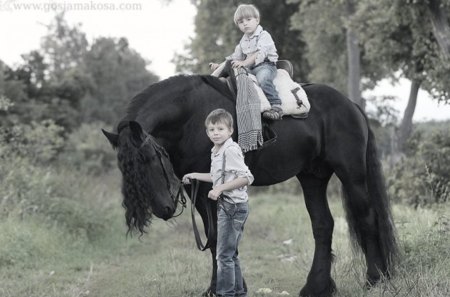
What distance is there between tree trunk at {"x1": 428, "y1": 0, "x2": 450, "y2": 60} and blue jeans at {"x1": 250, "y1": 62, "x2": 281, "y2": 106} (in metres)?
7.71

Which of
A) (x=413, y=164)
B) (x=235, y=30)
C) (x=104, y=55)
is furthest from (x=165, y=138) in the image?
(x=104, y=55)

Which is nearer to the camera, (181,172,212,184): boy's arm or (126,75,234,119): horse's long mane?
(181,172,212,184): boy's arm

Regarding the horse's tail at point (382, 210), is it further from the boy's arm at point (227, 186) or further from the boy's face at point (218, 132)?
the boy's face at point (218, 132)

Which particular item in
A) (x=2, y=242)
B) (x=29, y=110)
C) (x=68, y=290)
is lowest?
(x=68, y=290)

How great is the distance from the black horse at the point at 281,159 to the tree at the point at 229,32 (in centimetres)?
1776

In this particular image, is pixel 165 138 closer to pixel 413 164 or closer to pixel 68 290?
pixel 68 290

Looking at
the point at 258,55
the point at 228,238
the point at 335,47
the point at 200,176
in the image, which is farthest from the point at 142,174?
the point at 335,47

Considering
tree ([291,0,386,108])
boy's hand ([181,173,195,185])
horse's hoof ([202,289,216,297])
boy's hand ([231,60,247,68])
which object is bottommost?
horse's hoof ([202,289,216,297])

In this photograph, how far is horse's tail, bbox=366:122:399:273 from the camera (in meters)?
5.33

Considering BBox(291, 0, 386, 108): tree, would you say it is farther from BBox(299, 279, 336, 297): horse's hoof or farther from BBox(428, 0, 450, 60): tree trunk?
BBox(299, 279, 336, 297): horse's hoof

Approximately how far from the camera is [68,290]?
5801 millimetres

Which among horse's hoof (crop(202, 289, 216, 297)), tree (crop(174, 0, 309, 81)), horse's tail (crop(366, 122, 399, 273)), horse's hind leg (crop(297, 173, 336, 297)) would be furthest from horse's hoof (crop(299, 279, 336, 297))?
tree (crop(174, 0, 309, 81))

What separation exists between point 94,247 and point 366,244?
492 centimetres

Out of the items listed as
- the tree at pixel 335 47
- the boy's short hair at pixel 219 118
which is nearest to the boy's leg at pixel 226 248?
the boy's short hair at pixel 219 118
